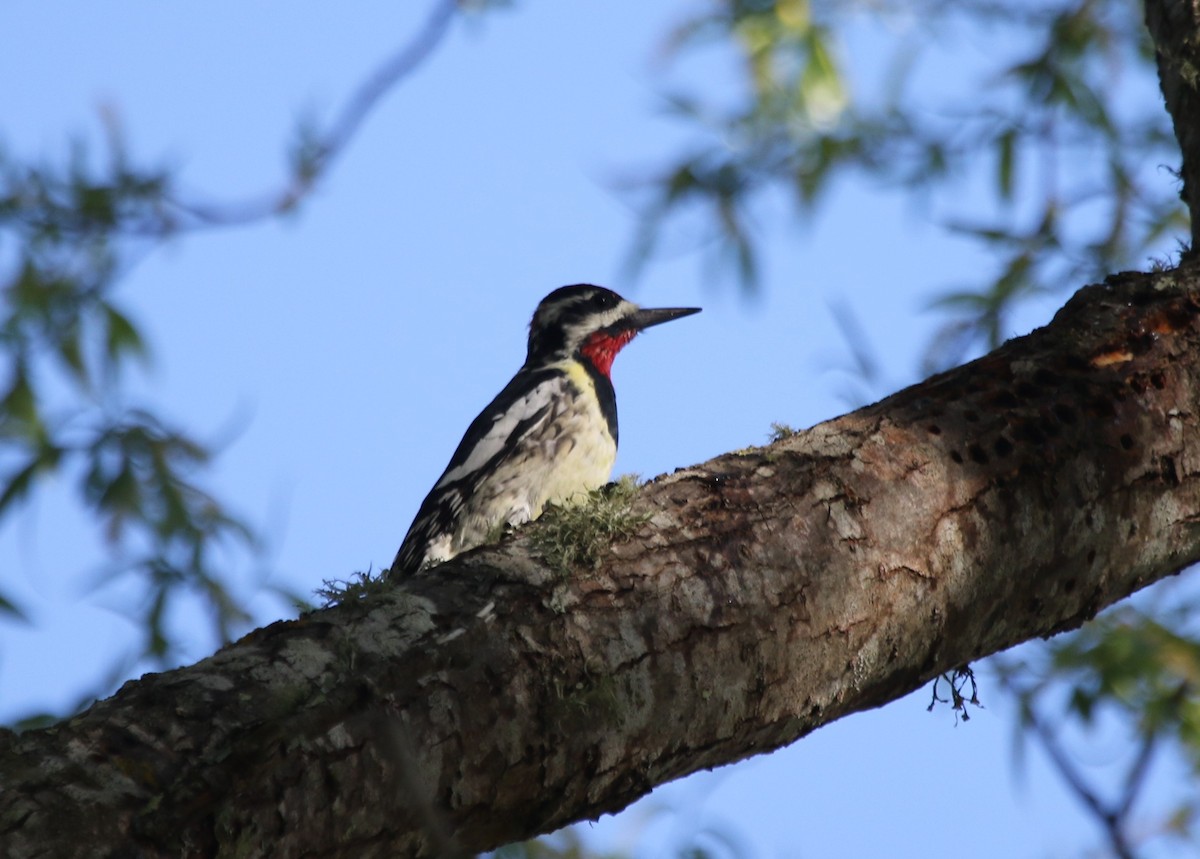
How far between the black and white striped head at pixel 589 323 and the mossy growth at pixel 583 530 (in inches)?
116

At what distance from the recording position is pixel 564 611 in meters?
2.05

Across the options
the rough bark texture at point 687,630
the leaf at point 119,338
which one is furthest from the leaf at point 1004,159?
the leaf at point 119,338

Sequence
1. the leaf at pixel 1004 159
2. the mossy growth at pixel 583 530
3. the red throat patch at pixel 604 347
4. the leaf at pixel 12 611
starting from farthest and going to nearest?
the red throat patch at pixel 604 347 → the leaf at pixel 1004 159 → the leaf at pixel 12 611 → the mossy growth at pixel 583 530

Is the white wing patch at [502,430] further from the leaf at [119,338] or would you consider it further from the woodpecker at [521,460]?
the leaf at [119,338]

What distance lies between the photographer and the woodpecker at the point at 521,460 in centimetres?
424

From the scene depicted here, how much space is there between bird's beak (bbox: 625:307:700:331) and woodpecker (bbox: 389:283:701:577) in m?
0.42

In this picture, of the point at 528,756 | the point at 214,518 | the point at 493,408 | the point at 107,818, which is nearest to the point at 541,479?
the point at 493,408

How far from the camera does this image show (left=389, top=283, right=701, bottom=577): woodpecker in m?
4.24

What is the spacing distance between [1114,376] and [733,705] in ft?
3.40

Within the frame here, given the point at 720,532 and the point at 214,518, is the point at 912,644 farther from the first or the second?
the point at 214,518

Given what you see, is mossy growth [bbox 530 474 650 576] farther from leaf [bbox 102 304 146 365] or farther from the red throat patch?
the red throat patch

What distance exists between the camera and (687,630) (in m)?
2.08

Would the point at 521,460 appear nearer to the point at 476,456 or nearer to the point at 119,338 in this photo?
the point at 476,456

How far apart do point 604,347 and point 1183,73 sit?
2.49 metres
